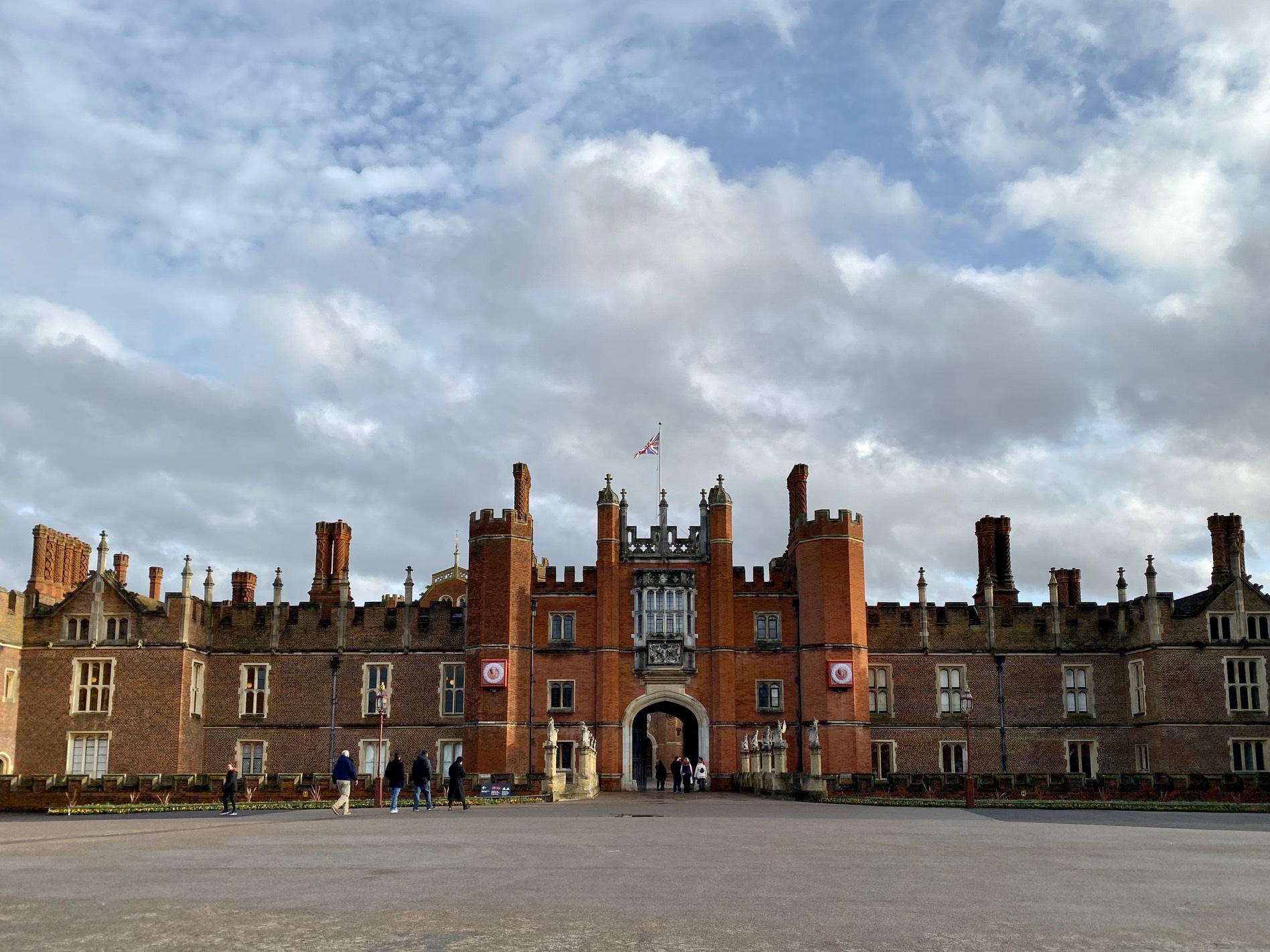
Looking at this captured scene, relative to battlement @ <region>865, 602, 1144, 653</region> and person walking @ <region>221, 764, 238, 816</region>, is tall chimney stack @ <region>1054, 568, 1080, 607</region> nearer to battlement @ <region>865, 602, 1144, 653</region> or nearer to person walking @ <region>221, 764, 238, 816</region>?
battlement @ <region>865, 602, 1144, 653</region>

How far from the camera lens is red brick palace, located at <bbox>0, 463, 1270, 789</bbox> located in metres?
47.0

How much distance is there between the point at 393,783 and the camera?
95.0 ft

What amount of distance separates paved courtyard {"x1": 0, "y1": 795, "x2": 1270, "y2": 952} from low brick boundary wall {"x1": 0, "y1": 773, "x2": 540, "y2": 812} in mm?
11519

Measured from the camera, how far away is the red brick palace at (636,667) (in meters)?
47.0

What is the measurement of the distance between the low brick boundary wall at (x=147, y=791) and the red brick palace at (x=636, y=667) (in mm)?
10934

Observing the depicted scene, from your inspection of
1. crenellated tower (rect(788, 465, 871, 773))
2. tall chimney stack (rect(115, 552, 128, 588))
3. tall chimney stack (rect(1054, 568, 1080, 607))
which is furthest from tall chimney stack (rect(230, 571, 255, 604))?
tall chimney stack (rect(1054, 568, 1080, 607))

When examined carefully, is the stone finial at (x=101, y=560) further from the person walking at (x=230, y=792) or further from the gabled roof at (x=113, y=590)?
the person walking at (x=230, y=792)

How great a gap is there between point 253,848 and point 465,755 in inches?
1166

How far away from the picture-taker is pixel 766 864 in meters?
16.2

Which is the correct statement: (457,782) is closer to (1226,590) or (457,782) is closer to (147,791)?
(147,791)

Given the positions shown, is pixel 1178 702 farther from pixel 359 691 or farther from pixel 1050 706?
pixel 359 691

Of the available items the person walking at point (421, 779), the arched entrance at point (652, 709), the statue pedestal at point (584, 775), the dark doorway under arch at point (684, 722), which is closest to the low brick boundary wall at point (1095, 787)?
the statue pedestal at point (584, 775)

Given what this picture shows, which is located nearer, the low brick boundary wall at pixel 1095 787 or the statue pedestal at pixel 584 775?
the low brick boundary wall at pixel 1095 787

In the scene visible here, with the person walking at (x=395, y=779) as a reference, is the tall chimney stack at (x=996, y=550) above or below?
above
